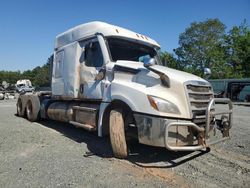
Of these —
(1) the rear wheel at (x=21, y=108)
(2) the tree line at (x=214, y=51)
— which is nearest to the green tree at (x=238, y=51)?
(2) the tree line at (x=214, y=51)

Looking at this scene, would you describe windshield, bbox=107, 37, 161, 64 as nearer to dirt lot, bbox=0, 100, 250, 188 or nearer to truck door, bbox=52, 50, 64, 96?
dirt lot, bbox=0, 100, 250, 188

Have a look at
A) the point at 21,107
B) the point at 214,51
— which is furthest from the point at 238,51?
the point at 21,107

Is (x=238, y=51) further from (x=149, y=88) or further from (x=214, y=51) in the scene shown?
(x=149, y=88)

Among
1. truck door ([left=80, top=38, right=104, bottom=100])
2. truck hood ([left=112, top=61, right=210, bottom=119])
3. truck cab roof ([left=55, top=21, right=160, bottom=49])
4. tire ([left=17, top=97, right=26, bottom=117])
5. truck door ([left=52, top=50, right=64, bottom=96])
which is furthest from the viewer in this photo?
tire ([left=17, top=97, right=26, bottom=117])

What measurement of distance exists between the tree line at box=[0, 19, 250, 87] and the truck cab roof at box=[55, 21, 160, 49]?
120 ft

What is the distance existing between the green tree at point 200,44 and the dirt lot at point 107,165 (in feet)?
145

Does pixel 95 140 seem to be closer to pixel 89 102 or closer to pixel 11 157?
pixel 89 102

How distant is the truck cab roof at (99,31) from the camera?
712 centimetres

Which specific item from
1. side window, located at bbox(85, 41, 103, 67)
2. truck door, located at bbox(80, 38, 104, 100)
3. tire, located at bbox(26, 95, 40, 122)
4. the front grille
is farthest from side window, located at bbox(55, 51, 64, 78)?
the front grille

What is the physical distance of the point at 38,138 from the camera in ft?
26.4

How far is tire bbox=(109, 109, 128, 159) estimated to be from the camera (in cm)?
591

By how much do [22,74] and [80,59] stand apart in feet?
395

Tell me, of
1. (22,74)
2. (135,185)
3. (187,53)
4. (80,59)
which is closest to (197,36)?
(187,53)

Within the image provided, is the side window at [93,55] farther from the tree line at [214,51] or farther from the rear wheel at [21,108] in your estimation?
the tree line at [214,51]
